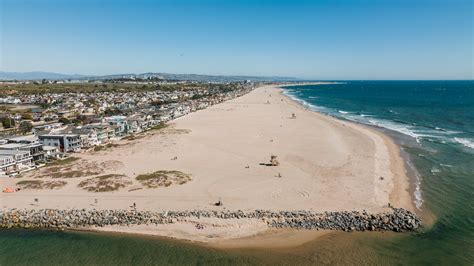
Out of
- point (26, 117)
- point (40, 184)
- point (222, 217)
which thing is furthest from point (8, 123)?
point (222, 217)

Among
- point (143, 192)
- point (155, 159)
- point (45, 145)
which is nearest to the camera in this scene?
point (143, 192)

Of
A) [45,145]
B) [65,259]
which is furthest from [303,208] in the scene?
[45,145]

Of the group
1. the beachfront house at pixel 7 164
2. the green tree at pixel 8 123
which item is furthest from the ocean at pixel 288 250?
the green tree at pixel 8 123

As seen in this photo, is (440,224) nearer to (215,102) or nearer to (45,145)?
(45,145)

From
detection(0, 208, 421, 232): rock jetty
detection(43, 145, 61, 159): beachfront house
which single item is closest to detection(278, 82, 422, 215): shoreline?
detection(0, 208, 421, 232): rock jetty

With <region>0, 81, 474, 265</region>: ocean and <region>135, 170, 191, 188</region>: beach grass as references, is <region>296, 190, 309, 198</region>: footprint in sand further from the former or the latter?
<region>135, 170, 191, 188</region>: beach grass

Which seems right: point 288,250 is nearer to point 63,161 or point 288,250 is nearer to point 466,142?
point 63,161

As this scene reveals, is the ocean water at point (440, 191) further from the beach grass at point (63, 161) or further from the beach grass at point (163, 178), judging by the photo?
the beach grass at point (63, 161)
